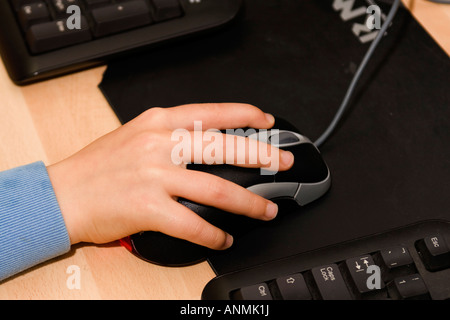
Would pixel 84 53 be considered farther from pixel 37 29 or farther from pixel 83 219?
pixel 83 219

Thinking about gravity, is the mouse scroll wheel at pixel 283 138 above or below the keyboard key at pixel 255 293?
above

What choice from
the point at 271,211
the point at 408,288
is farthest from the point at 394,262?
the point at 271,211

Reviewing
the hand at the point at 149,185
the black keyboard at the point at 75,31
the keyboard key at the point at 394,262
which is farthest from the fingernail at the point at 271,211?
the black keyboard at the point at 75,31

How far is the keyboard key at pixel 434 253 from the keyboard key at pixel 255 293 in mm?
156

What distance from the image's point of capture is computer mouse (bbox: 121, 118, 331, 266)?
1.71ft

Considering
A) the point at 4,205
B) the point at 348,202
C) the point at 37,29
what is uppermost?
the point at 37,29

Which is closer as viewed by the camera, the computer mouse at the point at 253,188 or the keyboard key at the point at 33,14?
the computer mouse at the point at 253,188

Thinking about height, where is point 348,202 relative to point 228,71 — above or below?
below

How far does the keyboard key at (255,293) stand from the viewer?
1.57 ft

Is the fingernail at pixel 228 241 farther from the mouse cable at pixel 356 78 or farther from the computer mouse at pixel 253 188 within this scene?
the mouse cable at pixel 356 78

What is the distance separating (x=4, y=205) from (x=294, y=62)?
1.27 feet

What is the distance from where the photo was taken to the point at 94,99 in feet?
2.10
